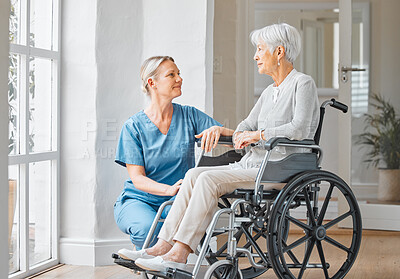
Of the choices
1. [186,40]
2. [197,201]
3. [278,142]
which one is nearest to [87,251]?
[197,201]

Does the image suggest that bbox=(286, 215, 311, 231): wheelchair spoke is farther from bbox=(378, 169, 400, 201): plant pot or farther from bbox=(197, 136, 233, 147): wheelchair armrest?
bbox=(378, 169, 400, 201): plant pot

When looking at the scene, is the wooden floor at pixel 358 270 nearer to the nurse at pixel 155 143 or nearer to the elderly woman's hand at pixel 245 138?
the nurse at pixel 155 143

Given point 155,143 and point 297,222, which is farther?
point 155,143

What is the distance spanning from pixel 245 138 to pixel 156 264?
664mm

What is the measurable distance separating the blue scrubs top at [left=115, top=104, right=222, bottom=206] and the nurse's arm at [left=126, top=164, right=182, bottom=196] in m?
0.03

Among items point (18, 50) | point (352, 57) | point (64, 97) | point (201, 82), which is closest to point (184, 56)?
point (201, 82)

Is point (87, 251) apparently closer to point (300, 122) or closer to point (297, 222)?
point (297, 222)

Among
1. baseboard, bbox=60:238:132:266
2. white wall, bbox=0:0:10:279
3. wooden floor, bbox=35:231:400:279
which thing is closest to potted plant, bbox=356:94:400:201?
wooden floor, bbox=35:231:400:279

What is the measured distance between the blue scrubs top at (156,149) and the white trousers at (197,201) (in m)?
0.37

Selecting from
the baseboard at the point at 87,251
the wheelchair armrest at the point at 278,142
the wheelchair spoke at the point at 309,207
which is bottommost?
the baseboard at the point at 87,251

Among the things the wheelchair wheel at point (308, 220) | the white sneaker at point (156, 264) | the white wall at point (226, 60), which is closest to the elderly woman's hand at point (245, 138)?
the wheelchair wheel at point (308, 220)

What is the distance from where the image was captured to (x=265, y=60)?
264 centimetres

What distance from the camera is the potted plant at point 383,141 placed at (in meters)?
4.43

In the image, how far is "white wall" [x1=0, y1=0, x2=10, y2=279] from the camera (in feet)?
6.07
